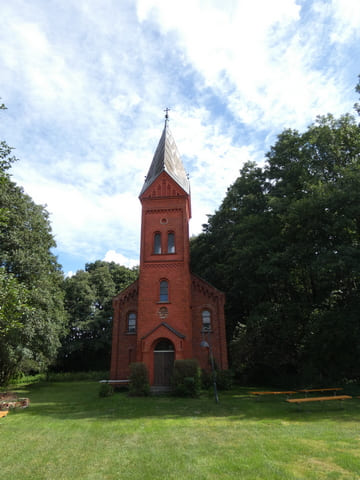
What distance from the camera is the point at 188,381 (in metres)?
17.0

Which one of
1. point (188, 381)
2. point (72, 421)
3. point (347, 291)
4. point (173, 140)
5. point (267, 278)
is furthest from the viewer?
point (173, 140)

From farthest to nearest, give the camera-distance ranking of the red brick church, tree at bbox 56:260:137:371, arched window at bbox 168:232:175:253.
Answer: tree at bbox 56:260:137:371, arched window at bbox 168:232:175:253, the red brick church

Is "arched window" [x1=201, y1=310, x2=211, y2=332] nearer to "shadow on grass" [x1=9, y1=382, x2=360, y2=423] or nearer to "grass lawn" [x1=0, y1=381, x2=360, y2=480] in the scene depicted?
"shadow on grass" [x1=9, y1=382, x2=360, y2=423]

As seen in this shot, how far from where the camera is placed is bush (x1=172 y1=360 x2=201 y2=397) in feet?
55.5

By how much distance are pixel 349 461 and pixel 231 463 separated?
2445 millimetres

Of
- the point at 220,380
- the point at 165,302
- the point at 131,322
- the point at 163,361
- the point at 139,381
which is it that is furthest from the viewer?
the point at 131,322

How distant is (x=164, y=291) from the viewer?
22062 mm

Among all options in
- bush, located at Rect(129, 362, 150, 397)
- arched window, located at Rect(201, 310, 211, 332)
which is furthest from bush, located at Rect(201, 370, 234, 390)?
bush, located at Rect(129, 362, 150, 397)

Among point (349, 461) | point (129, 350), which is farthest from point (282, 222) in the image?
point (349, 461)

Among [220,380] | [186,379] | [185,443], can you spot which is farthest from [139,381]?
[185,443]

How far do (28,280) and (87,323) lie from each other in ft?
64.2

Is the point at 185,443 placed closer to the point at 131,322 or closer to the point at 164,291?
the point at 164,291

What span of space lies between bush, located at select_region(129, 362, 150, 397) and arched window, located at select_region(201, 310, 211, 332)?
6.64 metres

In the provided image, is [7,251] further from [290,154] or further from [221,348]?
[290,154]
